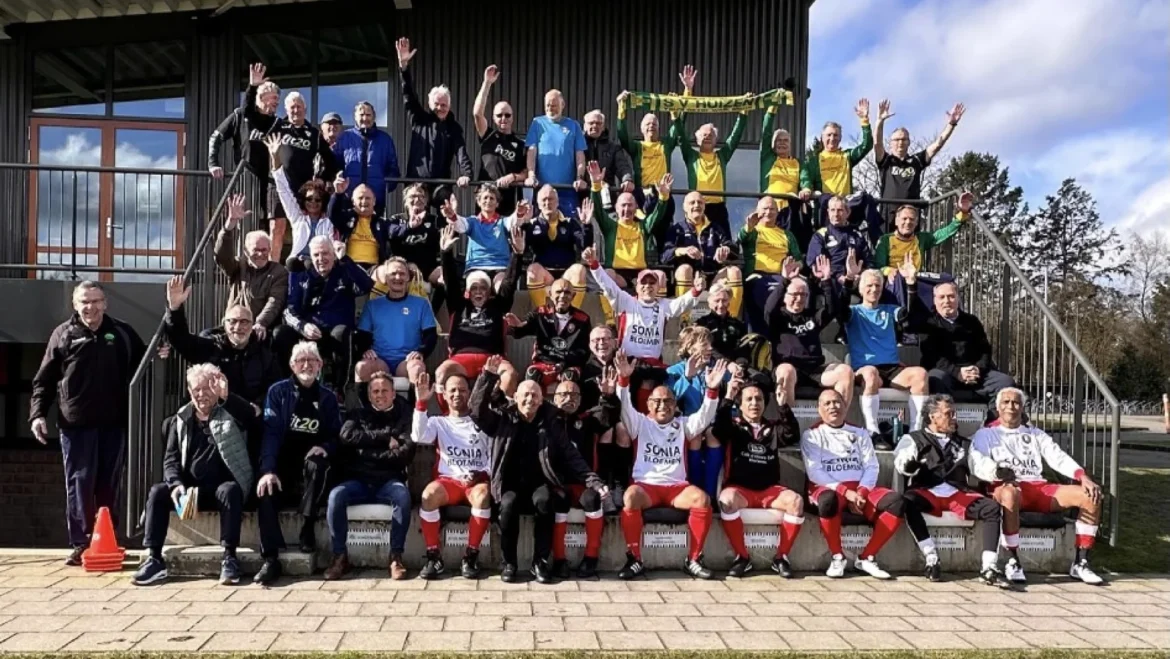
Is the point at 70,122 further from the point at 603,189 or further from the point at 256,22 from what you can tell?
the point at 603,189

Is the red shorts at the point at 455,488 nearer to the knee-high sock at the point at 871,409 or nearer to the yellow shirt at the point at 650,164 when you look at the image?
the knee-high sock at the point at 871,409

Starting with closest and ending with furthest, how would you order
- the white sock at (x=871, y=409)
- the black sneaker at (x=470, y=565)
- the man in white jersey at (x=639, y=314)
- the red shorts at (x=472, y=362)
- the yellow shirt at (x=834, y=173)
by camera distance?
the black sneaker at (x=470, y=565) → the red shorts at (x=472, y=362) → the white sock at (x=871, y=409) → the man in white jersey at (x=639, y=314) → the yellow shirt at (x=834, y=173)

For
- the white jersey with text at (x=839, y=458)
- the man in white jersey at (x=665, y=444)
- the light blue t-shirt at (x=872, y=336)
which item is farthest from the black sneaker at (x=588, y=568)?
the light blue t-shirt at (x=872, y=336)

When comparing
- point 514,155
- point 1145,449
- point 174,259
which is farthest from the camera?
point 1145,449

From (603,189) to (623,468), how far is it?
9.51 ft

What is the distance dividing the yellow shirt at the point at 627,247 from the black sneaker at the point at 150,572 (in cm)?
452

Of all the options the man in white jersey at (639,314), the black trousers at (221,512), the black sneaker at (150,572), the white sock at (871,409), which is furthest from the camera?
the man in white jersey at (639,314)

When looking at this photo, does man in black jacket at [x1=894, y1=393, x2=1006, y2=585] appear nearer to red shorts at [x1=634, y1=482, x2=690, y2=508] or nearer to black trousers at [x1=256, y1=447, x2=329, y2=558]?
red shorts at [x1=634, y1=482, x2=690, y2=508]

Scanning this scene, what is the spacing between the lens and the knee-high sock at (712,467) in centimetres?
591

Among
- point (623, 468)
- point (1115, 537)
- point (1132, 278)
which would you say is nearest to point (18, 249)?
point (623, 468)

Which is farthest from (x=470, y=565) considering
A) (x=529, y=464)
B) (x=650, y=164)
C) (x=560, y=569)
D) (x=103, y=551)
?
(x=650, y=164)

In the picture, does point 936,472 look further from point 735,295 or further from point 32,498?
point 32,498

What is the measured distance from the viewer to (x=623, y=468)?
5.96 meters

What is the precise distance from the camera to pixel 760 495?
5844 mm
